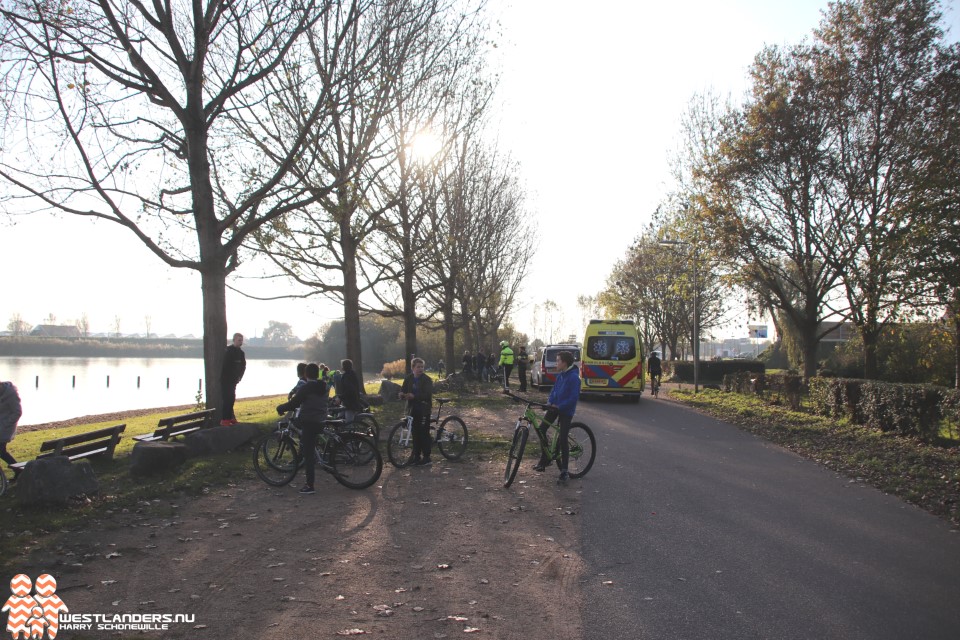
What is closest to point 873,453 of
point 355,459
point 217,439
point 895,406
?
point 895,406

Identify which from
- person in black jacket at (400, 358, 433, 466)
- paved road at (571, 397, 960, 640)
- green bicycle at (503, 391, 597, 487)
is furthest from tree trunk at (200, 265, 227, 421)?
paved road at (571, 397, 960, 640)

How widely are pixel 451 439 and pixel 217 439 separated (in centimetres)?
365

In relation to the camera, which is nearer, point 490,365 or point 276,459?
point 276,459

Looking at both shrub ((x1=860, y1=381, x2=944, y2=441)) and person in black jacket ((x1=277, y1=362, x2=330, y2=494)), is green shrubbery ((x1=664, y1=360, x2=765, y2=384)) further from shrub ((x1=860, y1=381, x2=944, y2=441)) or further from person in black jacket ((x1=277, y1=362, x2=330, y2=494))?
person in black jacket ((x1=277, y1=362, x2=330, y2=494))

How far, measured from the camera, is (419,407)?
10320 millimetres

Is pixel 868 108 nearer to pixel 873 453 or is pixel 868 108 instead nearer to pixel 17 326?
pixel 873 453

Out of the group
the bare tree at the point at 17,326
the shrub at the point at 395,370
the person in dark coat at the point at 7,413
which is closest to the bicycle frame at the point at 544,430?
the person in dark coat at the point at 7,413

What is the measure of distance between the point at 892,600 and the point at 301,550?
458 cm

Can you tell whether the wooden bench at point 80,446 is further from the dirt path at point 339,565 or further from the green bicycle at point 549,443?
the green bicycle at point 549,443

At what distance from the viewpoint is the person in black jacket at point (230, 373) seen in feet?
40.4

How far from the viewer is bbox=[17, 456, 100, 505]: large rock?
23.5 feet

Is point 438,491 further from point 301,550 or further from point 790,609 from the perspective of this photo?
point 790,609

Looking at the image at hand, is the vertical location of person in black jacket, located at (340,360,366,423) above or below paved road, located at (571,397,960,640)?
above

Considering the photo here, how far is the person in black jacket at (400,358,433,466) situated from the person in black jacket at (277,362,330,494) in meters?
1.86
